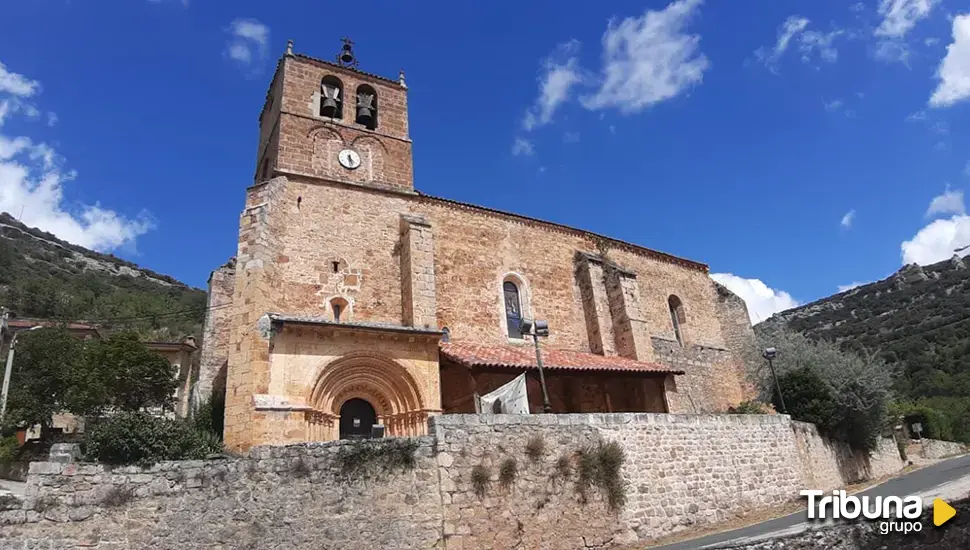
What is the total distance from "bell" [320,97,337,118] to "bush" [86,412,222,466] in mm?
11083

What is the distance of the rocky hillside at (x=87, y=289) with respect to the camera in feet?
137

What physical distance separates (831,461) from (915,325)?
191 feet

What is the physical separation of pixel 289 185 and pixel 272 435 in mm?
7206

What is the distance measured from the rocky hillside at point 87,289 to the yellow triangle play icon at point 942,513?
28.0m

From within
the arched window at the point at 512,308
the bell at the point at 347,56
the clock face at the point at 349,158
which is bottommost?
the arched window at the point at 512,308

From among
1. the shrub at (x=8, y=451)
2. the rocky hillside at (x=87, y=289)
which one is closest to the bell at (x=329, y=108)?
the shrub at (x=8, y=451)

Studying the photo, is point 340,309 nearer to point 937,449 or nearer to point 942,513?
point 942,513

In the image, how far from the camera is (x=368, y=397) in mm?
13430

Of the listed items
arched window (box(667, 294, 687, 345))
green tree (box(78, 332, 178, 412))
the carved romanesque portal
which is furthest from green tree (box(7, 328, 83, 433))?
arched window (box(667, 294, 687, 345))

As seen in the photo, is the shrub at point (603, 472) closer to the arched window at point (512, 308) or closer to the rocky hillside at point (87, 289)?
the arched window at point (512, 308)

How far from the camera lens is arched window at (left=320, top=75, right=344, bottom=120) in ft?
59.1

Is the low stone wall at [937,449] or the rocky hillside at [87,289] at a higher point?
the rocky hillside at [87,289]

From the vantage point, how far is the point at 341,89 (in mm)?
18625

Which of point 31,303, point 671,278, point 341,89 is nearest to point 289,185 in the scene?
point 341,89
